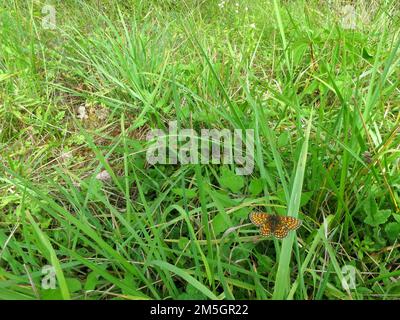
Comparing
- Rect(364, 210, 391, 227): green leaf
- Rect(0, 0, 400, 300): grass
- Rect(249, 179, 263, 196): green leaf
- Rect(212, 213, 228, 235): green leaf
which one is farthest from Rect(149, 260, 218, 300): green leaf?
Rect(364, 210, 391, 227): green leaf

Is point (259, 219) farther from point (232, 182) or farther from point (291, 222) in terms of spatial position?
point (232, 182)

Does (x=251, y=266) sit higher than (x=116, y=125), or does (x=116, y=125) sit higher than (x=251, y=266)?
(x=116, y=125)

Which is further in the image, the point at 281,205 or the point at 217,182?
the point at 217,182

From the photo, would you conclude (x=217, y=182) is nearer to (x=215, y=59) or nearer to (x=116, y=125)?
(x=116, y=125)

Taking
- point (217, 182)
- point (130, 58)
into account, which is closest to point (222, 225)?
point (217, 182)

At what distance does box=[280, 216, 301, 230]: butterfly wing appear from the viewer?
854 millimetres

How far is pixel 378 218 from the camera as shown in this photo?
1.03 m

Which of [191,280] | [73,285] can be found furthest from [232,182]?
[73,285]

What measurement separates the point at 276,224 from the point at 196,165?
243 millimetres

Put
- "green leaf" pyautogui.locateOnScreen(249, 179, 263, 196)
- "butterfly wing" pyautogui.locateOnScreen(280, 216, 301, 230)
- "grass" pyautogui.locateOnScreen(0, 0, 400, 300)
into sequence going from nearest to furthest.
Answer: "butterfly wing" pyautogui.locateOnScreen(280, 216, 301, 230) < "grass" pyautogui.locateOnScreen(0, 0, 400, 300) < "green leaf" pyautogui.locateOnScreen(249, 179, 263, 196)

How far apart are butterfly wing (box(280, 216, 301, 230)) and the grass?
0.13 ft

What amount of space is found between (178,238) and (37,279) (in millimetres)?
406

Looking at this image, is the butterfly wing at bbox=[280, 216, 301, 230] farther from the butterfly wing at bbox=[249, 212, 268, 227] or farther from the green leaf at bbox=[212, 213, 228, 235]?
the green leaf at bbox=[212, 213, 228, 235]

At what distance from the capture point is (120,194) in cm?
134
